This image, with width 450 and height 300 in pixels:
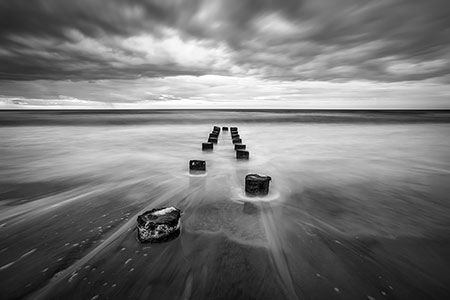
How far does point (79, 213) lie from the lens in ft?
12.8

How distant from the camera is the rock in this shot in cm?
290

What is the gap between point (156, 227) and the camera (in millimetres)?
2916

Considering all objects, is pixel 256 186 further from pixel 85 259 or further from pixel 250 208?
pixel 85 259

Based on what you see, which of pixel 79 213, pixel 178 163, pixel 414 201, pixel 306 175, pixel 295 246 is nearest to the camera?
pixel 295 246

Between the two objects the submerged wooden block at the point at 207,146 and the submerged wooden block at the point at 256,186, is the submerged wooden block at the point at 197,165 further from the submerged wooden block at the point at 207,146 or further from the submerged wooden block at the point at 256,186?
the submerged wooden block at the point at 207,146

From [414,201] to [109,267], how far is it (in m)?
5.72

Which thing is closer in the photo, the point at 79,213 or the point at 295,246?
the point at 295,246

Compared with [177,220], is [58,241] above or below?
below

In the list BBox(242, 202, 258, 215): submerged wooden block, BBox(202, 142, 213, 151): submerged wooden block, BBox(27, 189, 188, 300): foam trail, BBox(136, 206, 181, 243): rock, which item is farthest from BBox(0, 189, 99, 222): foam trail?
BBox(202, 142, 213, 151): submerged wooden block

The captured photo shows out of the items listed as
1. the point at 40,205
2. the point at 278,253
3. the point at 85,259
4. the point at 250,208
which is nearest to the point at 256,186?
the point at 250,208

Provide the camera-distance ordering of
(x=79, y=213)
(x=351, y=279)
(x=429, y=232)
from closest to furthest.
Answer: (x=351, y=279) < (x=429, y=232) < (x=79, y=213)

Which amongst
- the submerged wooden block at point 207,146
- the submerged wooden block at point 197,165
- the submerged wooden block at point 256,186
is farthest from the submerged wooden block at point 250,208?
the submerged wooden block at point 207,146

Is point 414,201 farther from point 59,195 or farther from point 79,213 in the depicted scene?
point 59,195

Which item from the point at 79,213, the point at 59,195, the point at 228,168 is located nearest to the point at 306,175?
the point at 228,168
